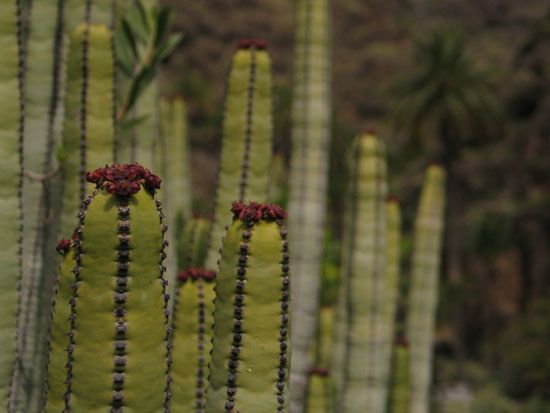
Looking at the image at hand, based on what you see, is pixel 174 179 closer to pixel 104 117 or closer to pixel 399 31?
pixel 104 117

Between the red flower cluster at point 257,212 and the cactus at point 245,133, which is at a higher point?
the cactus at point 245,133

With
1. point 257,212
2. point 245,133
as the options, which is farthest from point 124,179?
point 245,133

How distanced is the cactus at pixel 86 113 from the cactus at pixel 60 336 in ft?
3.23

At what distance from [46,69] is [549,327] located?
72.0 ft

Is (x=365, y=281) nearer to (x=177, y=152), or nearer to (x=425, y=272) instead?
(x=177, y=152)

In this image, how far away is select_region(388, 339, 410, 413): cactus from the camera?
8.02 metres

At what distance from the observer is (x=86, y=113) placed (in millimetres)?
3514

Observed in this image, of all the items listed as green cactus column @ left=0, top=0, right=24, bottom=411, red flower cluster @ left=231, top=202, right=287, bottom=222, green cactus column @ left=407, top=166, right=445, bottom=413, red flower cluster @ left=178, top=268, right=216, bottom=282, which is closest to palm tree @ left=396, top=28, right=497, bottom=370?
green cactus column @ left=407, top=166, right=445, bottom=413

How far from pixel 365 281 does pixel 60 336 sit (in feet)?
13.5

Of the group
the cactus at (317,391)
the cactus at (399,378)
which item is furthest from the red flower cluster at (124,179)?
the cactus at (399,378)

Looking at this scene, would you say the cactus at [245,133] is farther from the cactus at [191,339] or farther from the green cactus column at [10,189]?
the green cactus column at [10,189]

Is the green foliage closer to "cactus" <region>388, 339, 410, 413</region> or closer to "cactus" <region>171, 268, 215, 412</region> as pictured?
"cactus" <region>171, 268, 215, 412</region>

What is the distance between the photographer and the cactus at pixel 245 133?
14.7 feet

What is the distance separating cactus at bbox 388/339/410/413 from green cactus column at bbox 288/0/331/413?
2302mm
